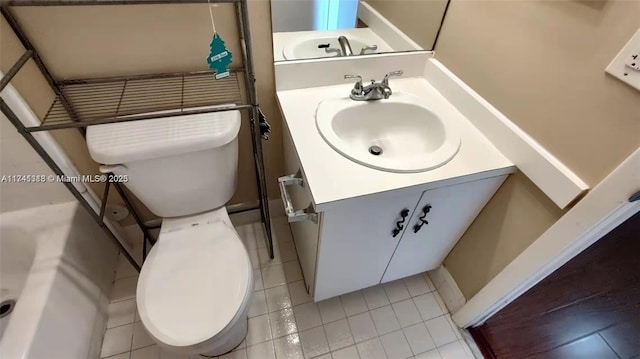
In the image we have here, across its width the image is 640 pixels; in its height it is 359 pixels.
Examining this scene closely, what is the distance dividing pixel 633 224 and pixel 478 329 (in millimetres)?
1186

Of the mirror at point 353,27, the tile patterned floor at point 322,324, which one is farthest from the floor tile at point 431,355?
the mirror at point 353,27

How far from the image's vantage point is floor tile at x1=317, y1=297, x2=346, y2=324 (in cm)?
136

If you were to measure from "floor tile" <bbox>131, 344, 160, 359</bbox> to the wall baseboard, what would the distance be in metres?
1.28

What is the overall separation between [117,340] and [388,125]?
142 cm

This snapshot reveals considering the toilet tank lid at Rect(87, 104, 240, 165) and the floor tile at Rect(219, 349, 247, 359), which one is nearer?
the toilet tank lid at Rect(87, 104, 240, 165)

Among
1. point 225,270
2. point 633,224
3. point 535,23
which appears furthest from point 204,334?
point 633,224

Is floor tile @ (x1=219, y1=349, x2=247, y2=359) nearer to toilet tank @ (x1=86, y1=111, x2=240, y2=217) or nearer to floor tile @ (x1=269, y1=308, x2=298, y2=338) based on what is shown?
floor tile @ (x1=269, y1=308, x2=298, y2=338)

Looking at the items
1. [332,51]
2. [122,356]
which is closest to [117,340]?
[122,356]

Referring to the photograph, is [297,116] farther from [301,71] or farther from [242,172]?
[242,172]

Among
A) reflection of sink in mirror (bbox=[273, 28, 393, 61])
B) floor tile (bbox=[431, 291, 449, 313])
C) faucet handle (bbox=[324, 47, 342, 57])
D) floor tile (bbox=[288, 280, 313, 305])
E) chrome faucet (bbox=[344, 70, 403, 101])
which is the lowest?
floor tile (bbox=[288, 280, 313, 305])

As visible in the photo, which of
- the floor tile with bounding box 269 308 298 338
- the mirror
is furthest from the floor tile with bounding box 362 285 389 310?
→ the mirror

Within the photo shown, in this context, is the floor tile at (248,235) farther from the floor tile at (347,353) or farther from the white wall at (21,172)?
the white wall at (21,172)

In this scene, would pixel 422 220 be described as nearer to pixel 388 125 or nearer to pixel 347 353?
pixel 388 125

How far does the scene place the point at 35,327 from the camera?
0.92 m
